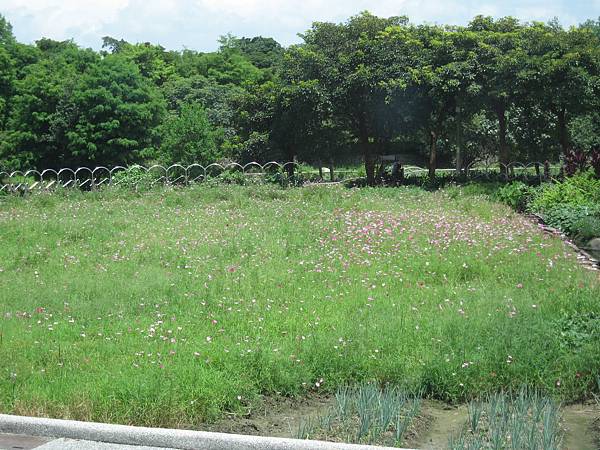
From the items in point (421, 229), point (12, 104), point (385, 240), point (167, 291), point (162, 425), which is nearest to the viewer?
point (162, 425)

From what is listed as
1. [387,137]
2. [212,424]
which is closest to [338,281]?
[212,424]

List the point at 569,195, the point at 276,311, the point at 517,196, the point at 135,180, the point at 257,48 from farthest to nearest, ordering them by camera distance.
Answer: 1. the point at 257,48
2. the point at 135,180
3. the point at 517,196
4. the point at 569,195
5. the point at 276,311

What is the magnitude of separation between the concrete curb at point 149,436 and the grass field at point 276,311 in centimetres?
34

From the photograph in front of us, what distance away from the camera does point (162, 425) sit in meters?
6.02

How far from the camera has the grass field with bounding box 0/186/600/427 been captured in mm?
6844

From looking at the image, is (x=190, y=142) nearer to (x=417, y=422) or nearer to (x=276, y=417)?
(x=276, y=417)

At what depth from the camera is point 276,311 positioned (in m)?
8.98

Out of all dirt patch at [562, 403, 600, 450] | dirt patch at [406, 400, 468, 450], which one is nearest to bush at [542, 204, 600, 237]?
dirt patch at [562, 403, 600, 450]

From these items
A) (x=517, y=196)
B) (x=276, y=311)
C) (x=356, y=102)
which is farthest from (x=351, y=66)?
(x=276, y=311)

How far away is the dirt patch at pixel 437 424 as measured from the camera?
5918mm

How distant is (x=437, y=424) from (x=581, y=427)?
1222 millimetres

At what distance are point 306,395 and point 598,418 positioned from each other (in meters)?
2.60

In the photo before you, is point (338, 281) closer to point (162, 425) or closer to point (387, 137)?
point (162, 425)

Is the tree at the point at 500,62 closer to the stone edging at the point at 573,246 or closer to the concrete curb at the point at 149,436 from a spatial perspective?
the stone edging at the point at 573,246
